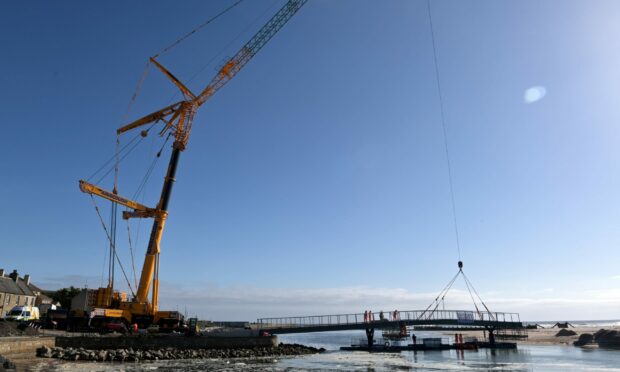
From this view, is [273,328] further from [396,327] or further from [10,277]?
[10,277]

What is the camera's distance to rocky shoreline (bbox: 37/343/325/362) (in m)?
31.5

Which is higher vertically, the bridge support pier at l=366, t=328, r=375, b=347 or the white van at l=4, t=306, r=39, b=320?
the white van at l=4, t=306, r=39, b=320

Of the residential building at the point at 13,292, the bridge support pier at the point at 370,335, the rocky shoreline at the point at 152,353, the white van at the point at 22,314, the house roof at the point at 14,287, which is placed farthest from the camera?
the house roof at the point at 14,287

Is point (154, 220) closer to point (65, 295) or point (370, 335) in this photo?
point (370, 335)

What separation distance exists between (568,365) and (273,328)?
34.4 meters

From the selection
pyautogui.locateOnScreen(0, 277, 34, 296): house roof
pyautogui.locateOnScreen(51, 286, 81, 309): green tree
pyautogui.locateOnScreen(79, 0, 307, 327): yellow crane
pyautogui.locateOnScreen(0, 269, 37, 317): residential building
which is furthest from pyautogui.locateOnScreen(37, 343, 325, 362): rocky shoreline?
pyautogui.locateOnScreen(51, 286, 81, 309): green tree

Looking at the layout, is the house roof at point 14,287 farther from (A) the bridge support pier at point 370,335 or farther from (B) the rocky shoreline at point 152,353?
(A) the bridge support pier at point 370,335

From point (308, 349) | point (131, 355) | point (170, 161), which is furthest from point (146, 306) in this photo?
point (308, 349)

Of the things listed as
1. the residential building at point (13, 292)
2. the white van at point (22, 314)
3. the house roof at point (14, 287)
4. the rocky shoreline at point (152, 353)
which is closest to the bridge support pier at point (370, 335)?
the rocky shoreline at point (152, 353)

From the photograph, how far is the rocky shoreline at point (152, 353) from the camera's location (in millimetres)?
31508

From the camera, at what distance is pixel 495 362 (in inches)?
1602

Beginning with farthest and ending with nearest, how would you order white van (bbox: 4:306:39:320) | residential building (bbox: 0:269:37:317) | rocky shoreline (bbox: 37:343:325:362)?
1. residential building (bbox: 0:269:37:317)
2. white van (bbox: 4:306:39:320)
3. rocky shoreline (bbox: 37:343:325:362)

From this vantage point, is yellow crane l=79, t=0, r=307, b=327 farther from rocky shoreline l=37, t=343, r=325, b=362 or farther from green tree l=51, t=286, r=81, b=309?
green tree l=51, t=286, r=81, b=309

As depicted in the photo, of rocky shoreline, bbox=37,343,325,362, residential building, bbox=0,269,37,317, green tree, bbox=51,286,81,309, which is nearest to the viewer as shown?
rocky shoreline, bbox=37,343,325,362
